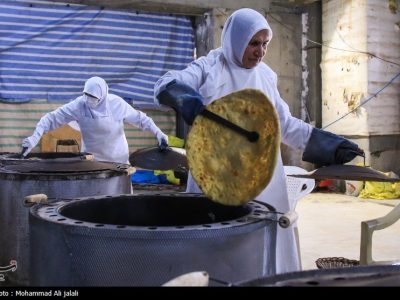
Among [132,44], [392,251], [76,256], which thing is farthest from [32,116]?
[76,256]

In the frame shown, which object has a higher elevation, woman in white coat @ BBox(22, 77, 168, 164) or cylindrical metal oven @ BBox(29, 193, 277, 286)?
woman in white coat @ BBox(22, 77, 168, 164)

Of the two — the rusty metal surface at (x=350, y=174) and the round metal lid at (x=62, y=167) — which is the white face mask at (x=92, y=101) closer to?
the round metal lid at (x=62, y=167)

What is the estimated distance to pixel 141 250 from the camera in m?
1.32

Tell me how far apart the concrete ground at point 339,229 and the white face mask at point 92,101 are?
2.50 metres

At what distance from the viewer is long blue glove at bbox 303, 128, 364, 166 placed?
2.23m

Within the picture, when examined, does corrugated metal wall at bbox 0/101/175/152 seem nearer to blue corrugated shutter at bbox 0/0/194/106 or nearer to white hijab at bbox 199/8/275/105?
blue corrugated shutter at bbox 0/0/194/106

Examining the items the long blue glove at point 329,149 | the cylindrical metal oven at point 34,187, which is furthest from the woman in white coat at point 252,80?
the cylindrical metal oven at point 34,187

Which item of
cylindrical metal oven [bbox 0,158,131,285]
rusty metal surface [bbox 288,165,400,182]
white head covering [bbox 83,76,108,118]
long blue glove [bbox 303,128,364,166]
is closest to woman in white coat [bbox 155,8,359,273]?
long blue glove [bbox 303,128,364,166]

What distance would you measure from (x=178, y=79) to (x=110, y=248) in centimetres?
103

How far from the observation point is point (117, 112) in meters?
5.34

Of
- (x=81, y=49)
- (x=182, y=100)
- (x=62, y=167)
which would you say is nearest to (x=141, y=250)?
(x=182, y=100)

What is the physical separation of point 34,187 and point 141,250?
1.46 metres

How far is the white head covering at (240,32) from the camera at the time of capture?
90.0 inches

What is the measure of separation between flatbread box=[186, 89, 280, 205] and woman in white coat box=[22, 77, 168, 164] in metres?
3.38
